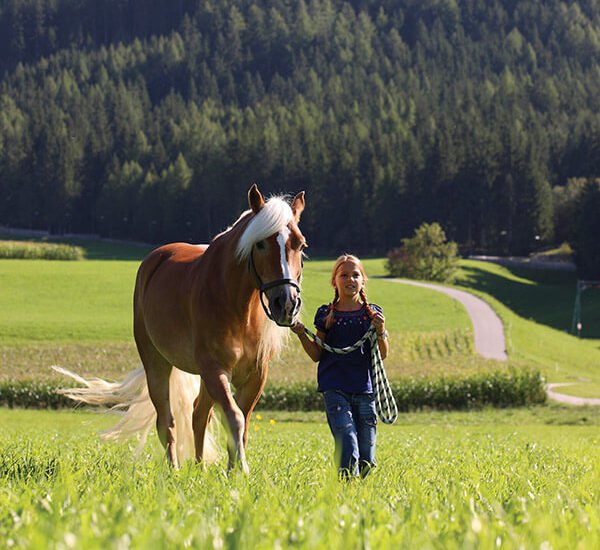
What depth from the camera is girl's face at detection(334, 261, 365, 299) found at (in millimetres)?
7262

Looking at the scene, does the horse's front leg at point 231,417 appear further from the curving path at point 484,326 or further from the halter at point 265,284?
the curving path at point 484,326

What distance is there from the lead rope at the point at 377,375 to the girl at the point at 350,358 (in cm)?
5

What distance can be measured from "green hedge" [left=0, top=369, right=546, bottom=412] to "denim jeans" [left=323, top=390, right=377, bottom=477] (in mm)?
21857

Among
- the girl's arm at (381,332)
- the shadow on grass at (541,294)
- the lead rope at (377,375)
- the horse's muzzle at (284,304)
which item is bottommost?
the shadow on grass at (541,294)

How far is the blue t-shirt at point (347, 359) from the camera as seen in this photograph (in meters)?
7.17

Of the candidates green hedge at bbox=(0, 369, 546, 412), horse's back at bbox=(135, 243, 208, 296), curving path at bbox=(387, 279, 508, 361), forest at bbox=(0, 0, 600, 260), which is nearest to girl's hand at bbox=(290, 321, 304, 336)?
horse's back at bbox=(135, 243, 208, 296)

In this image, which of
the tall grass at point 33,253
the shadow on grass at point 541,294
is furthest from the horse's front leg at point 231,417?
the tall grass at point 33,253

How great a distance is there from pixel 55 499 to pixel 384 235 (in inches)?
4347

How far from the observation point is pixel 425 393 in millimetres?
29688

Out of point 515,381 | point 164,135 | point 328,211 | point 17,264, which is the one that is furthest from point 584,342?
point 164,135

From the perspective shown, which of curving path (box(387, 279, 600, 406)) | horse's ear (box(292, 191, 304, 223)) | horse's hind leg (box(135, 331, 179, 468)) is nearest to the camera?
horse's ear (box(292, 191, 304, 223))

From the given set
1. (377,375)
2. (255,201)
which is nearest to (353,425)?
(377,375)

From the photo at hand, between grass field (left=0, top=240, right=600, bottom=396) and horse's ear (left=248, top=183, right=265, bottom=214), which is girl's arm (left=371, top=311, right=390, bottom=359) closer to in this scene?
horse's ear (left=248, top=183, right=265, bottom=214)

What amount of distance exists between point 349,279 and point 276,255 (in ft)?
2.84
